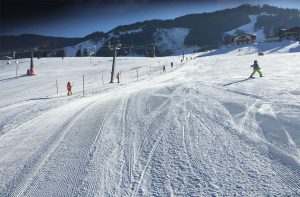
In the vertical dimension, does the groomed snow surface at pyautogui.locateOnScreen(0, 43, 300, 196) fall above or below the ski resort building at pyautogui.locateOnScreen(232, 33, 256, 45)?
below

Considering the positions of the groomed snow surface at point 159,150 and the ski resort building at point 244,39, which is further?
the ski resort building at point 244,39

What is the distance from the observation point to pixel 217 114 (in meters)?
13.4

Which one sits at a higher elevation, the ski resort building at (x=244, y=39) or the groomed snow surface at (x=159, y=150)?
the ski resort building at (x=244, y=39)

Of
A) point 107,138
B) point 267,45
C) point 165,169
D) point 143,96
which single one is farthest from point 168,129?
point 267,45

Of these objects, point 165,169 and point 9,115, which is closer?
point 165,169

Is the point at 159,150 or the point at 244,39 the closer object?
the point at 159,150

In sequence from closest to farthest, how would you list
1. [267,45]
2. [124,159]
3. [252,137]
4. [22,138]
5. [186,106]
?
[124,159] < [252,137] < [22,138] < [186,106] < [267,45]

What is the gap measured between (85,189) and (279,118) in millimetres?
6907

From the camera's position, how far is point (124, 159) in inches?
362

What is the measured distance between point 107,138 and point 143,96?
8.59m

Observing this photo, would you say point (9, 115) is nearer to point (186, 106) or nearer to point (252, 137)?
point (186, 106)

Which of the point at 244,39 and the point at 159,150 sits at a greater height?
the point at 244,39

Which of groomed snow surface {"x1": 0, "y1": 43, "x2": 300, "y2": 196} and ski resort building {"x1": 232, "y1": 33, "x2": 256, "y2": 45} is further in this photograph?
ski resort building {"x1": 232, "y1": 33, "x2": 256, "y2": 45}

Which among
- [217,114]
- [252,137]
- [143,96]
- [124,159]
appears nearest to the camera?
[124,159]
